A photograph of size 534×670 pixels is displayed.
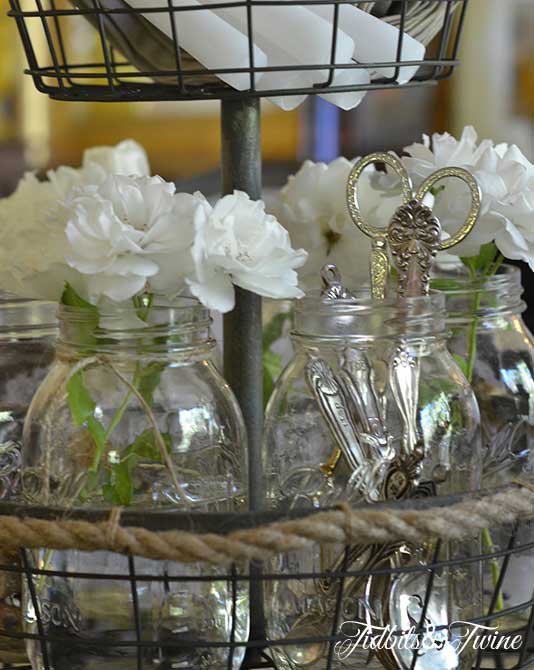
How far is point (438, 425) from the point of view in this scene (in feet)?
1.81

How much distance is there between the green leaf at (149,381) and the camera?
546mm

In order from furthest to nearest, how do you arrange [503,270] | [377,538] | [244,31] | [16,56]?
[16,56] → [503,270] → [244,31] → [377,538]

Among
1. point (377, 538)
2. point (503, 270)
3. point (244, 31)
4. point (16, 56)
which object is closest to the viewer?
point (377, 538)

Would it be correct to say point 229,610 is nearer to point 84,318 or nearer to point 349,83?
point 84,318

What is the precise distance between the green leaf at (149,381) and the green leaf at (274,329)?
0.21m

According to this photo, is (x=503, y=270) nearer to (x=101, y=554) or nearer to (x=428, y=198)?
(x=428, y=198)

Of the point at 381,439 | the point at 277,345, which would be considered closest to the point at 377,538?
the point at 381,439

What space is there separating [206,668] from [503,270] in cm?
28

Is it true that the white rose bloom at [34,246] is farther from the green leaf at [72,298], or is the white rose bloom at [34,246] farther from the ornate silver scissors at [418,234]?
the ornate silver scissors at [418,234]

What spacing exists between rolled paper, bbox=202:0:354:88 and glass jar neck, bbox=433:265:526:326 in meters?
0.14

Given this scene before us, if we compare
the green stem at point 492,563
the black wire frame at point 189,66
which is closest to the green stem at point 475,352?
the green stem at point 492,563

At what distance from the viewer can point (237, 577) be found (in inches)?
18.8

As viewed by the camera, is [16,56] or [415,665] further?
[16,56]

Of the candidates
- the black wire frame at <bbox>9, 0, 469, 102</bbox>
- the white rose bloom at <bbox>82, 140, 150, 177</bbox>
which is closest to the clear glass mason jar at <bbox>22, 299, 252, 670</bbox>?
the black wire frame at <bbox>9, 0, 469, 102</bbox>
